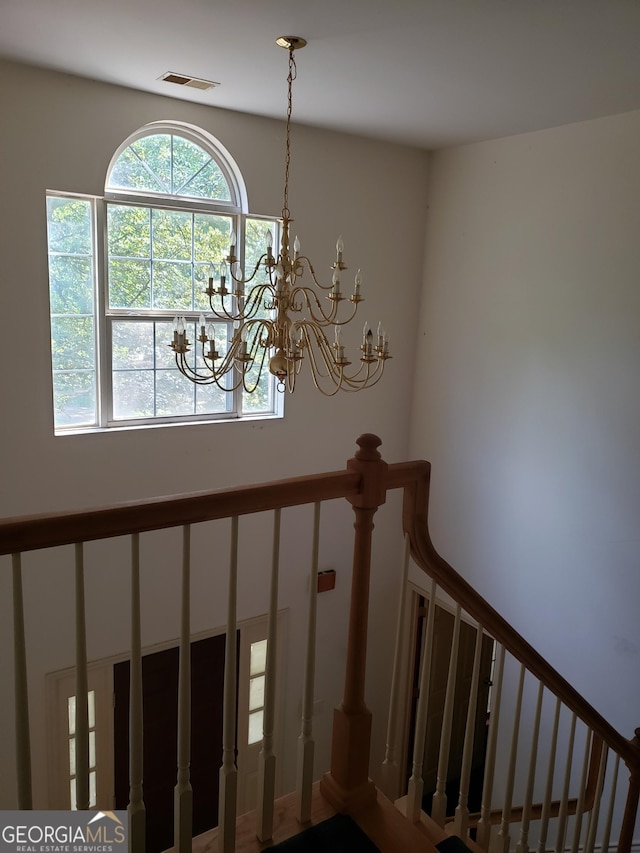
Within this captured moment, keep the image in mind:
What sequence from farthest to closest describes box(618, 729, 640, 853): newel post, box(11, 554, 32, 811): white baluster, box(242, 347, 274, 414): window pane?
box(242, 347, 274, 414): window pane
box(618, 729, 640, 853): newel post
box(11, 554, 32, 811): white baluster

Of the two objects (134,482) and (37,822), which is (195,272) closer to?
(134,482)

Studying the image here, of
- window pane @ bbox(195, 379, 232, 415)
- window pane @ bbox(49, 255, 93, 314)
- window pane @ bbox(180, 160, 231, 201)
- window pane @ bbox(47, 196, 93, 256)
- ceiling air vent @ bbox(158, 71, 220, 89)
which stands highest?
ceiling air vent @ bbox(158, 71, 220, 89)

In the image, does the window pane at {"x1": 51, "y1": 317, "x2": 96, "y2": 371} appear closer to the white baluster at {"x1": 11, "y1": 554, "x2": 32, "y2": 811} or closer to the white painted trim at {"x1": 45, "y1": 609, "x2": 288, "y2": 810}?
the white painted trim at {"x1": 45, "y1": 609, "x2": 288, "y2": 810}

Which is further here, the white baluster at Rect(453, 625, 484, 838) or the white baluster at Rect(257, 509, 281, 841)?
the white baluster at Rect(453, 625, 484, 838)

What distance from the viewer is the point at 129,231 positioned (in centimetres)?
376

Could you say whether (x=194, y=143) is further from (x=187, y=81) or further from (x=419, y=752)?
(x=419, y=752)

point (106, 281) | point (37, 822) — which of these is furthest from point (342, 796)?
point (106, 281)

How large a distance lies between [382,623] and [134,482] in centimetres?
243

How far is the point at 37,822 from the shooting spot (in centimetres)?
130

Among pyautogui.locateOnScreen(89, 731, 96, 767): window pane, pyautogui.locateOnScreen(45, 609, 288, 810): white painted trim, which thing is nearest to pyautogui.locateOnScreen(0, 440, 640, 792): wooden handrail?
pyautogui.locateOnScreen(45, 609, 288, 810): white painted trim

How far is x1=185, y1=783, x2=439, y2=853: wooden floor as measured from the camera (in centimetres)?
152

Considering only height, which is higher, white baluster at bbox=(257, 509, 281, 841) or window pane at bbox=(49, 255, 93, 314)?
window pane at bbox=(49, 255, 93, 314)

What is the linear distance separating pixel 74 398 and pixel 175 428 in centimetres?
61

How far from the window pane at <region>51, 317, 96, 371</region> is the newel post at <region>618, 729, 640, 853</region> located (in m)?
3.27
